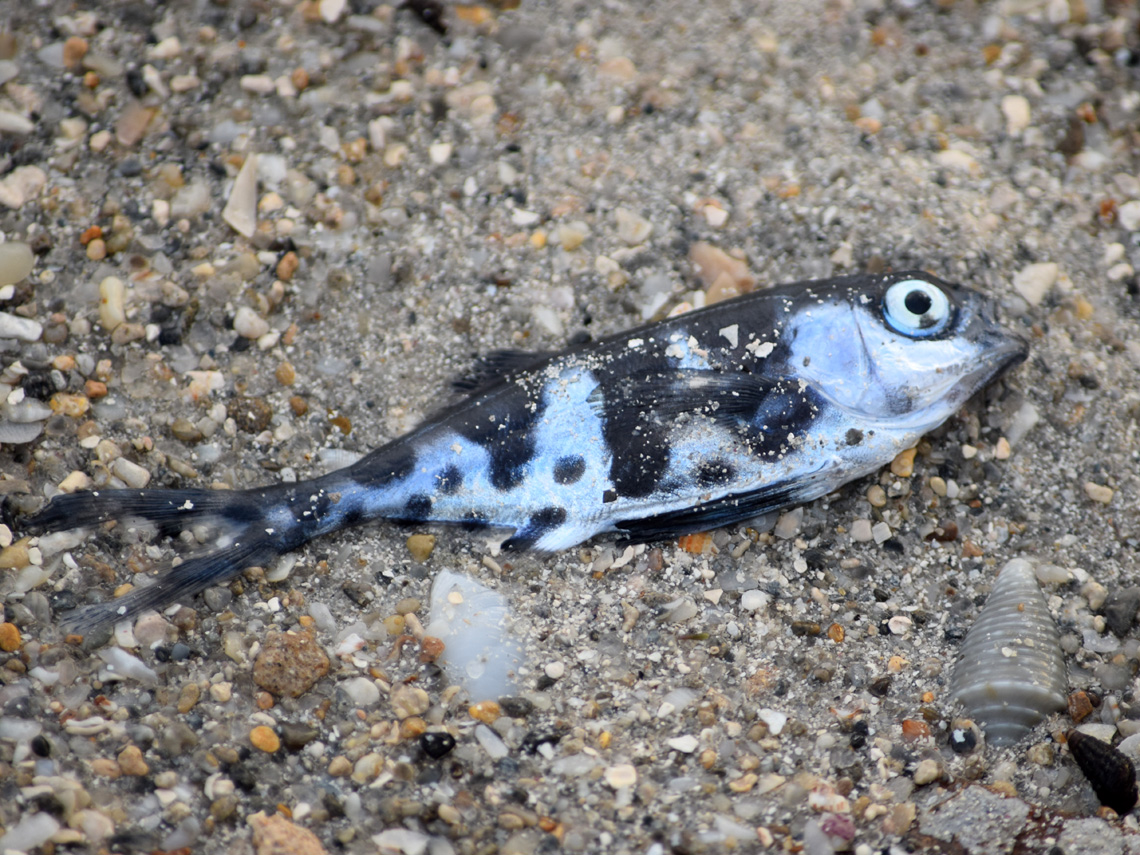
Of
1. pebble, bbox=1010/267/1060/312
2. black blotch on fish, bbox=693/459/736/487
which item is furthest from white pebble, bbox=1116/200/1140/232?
black blotch on fish, bbox=693/459/736/487

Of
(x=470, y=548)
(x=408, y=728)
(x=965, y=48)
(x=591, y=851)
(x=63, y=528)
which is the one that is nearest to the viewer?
(x=591, y=851)

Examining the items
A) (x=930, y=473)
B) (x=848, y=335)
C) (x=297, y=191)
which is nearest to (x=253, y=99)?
(x=297, y=191)

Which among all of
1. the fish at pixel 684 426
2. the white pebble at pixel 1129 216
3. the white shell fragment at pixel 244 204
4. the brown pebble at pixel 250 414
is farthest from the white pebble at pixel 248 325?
the white pebble at pixel 1129 216

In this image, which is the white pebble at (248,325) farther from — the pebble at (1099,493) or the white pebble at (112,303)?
the pebble at (1099,493)

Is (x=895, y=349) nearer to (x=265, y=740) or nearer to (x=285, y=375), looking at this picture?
(x=285, y=375)

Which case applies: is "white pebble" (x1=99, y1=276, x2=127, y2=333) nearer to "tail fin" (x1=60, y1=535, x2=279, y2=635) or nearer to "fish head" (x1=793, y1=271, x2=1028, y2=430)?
"tail fin" (x1=60, y1=535, x2=279, y2=635)

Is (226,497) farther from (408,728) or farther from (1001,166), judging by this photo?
(1001,166)

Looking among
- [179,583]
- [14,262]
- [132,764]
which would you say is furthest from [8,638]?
[14,262]
